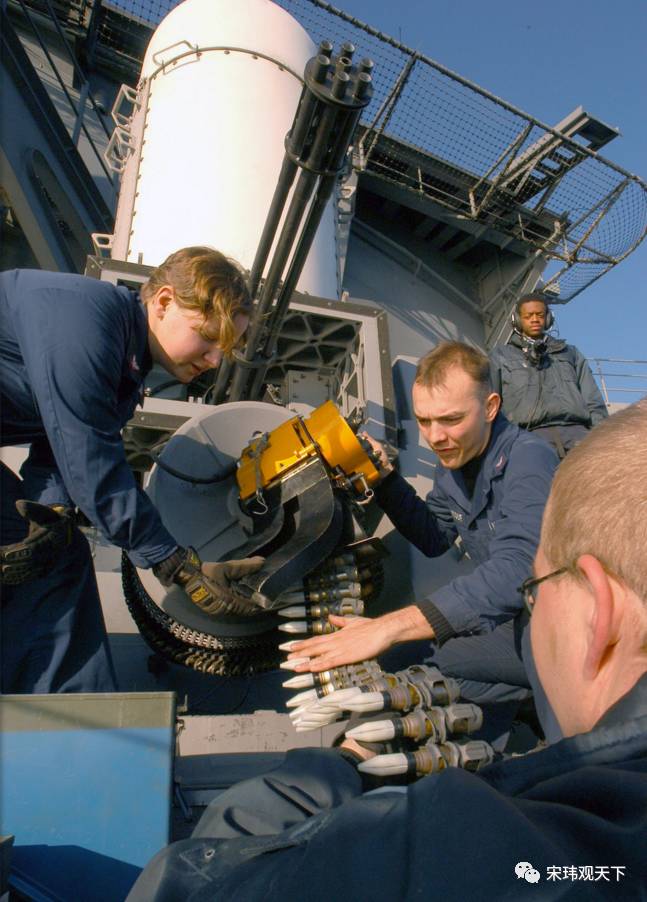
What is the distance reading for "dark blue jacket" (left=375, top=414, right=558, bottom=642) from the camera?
188cm

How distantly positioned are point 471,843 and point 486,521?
6.55ft

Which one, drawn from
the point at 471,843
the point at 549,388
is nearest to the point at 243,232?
the point at 549,388

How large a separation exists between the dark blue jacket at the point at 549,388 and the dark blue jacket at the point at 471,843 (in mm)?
3164

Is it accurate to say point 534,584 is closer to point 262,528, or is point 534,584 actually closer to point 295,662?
point 295,662

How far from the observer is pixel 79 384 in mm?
1700

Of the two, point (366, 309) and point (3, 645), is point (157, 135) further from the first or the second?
point (3, 645)

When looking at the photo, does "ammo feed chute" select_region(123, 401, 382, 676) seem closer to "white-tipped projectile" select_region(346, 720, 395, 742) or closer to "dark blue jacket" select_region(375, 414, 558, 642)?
"dark blue jacket" select_region(375, 414, 558, 642)

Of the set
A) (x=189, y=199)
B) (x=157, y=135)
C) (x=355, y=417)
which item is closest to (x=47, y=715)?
(x=355, y=417)

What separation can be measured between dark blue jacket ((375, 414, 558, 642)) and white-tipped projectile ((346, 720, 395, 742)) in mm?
392

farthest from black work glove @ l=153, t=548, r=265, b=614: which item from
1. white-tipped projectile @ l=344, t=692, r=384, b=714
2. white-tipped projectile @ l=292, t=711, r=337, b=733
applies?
white-tipped projectile @ l=344, t=692, r=384, b=714

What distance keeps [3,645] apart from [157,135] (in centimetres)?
409

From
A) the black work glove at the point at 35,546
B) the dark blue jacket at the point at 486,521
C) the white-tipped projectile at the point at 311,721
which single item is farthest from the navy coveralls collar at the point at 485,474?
the black work glove at the point at 35,546

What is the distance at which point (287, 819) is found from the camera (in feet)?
3.08

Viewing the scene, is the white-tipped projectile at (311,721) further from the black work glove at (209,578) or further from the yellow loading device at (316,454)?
the yellow loading device at (316,454)
